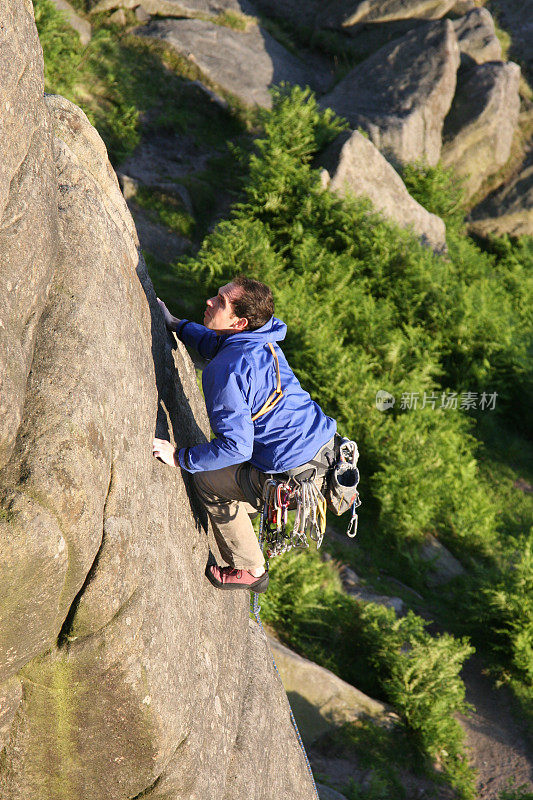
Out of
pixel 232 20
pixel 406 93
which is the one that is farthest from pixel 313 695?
pixel 232 20

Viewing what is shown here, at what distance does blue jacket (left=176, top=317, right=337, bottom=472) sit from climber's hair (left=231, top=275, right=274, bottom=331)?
0.10 metres

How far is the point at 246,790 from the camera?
4.70 metres

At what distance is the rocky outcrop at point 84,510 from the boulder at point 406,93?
12488mm

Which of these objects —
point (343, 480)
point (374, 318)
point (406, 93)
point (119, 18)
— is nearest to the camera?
point (343, 480)

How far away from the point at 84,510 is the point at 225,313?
181 centimetres

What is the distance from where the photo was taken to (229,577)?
488 centimetres

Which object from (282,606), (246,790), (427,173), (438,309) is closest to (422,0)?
(427,173)

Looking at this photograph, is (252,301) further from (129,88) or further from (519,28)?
(519,28)

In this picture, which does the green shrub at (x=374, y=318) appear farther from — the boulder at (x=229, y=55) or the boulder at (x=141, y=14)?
the boulder at (x=141, y=14)

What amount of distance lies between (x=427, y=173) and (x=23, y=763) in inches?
591

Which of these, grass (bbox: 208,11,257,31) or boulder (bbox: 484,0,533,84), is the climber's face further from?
boulder (bbox: 484,0,533,84)

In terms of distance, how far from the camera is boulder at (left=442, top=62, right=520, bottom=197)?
16.7m

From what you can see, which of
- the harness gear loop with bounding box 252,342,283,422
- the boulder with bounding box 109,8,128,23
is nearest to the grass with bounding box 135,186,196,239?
the boulder with bounding box 109,8,128,23

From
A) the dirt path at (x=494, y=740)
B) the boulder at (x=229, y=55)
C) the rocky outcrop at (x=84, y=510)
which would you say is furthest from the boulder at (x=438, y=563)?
the boulder at (x=229, y=55)
